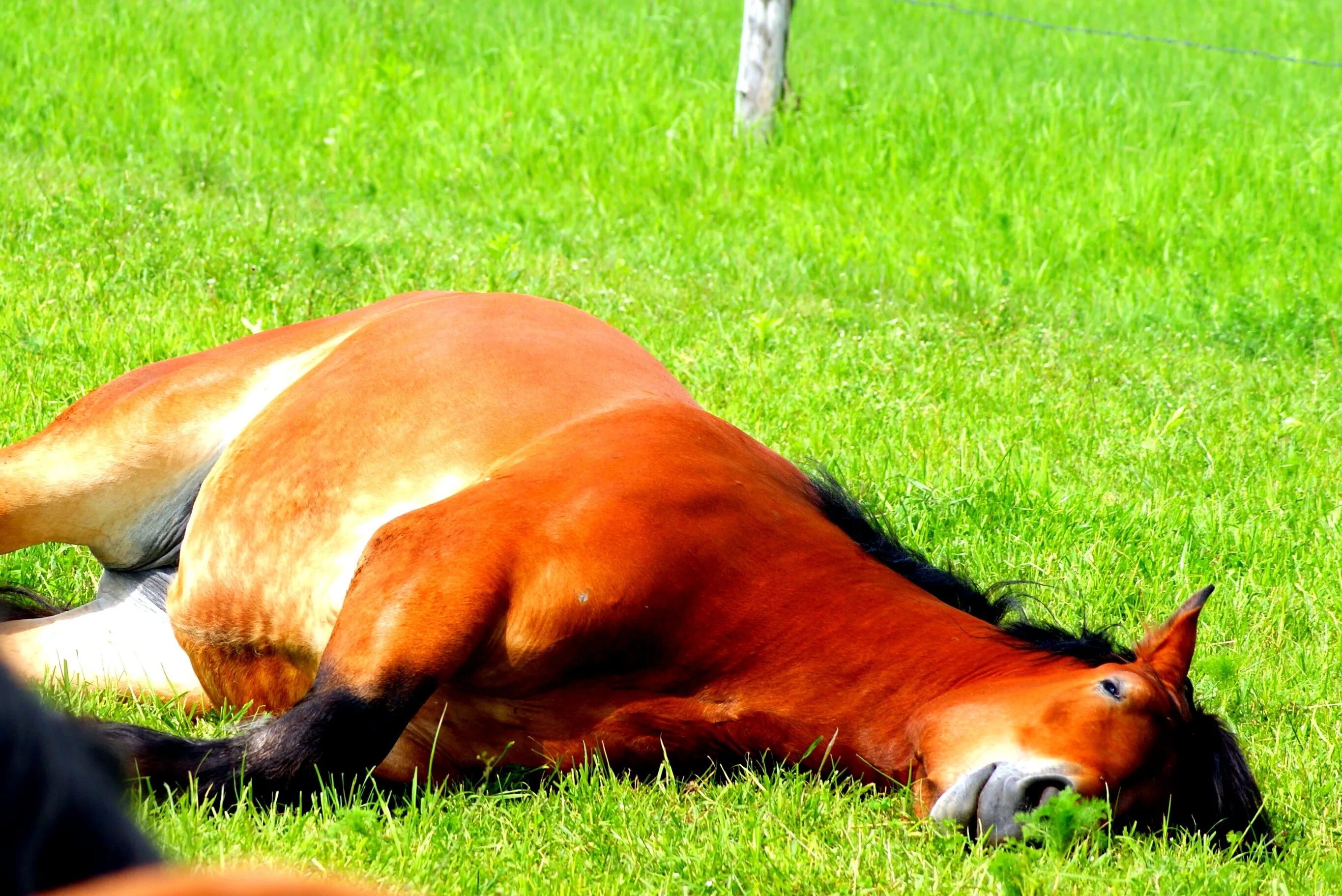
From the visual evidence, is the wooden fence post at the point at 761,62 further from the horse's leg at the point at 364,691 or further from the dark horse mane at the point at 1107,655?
the horse's leg at the point at 364,691

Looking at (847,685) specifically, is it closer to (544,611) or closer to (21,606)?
(544,611)

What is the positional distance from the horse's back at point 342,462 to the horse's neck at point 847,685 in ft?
2.47

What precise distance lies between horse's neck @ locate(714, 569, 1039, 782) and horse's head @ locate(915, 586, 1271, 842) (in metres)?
0.06

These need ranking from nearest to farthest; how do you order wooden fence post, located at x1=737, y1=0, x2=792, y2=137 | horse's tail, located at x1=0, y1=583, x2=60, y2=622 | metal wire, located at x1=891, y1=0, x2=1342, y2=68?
1. horse's tail, located at x1=0, y1=583, x2=60, y2=622
2. wooden fence post, located at x1=737, y1=0, x2=792, y2=137
3. metal wire, located at x1=891, y1=0, x2=1342, y2=68

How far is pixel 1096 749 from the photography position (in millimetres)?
2348

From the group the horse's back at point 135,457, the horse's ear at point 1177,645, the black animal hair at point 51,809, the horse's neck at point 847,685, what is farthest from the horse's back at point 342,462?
the black animal hair at point 51,809

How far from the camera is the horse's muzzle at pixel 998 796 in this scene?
A: 7.68 feet

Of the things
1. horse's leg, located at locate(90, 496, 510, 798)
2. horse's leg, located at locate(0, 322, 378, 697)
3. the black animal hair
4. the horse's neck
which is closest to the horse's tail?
horse's leg, located at locate(0, 322, 378, 697)

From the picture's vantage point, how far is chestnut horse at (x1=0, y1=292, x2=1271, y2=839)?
241 cm

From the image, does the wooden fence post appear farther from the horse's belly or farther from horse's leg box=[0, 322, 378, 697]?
the horse's belly

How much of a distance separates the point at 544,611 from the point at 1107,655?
110 cm

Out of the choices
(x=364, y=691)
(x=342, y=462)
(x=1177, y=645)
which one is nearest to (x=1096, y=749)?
(x=1177, y=645)

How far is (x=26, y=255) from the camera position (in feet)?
19.1

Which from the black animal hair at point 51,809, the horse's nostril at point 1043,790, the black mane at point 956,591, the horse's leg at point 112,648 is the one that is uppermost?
the black animal hair at point 51,809
